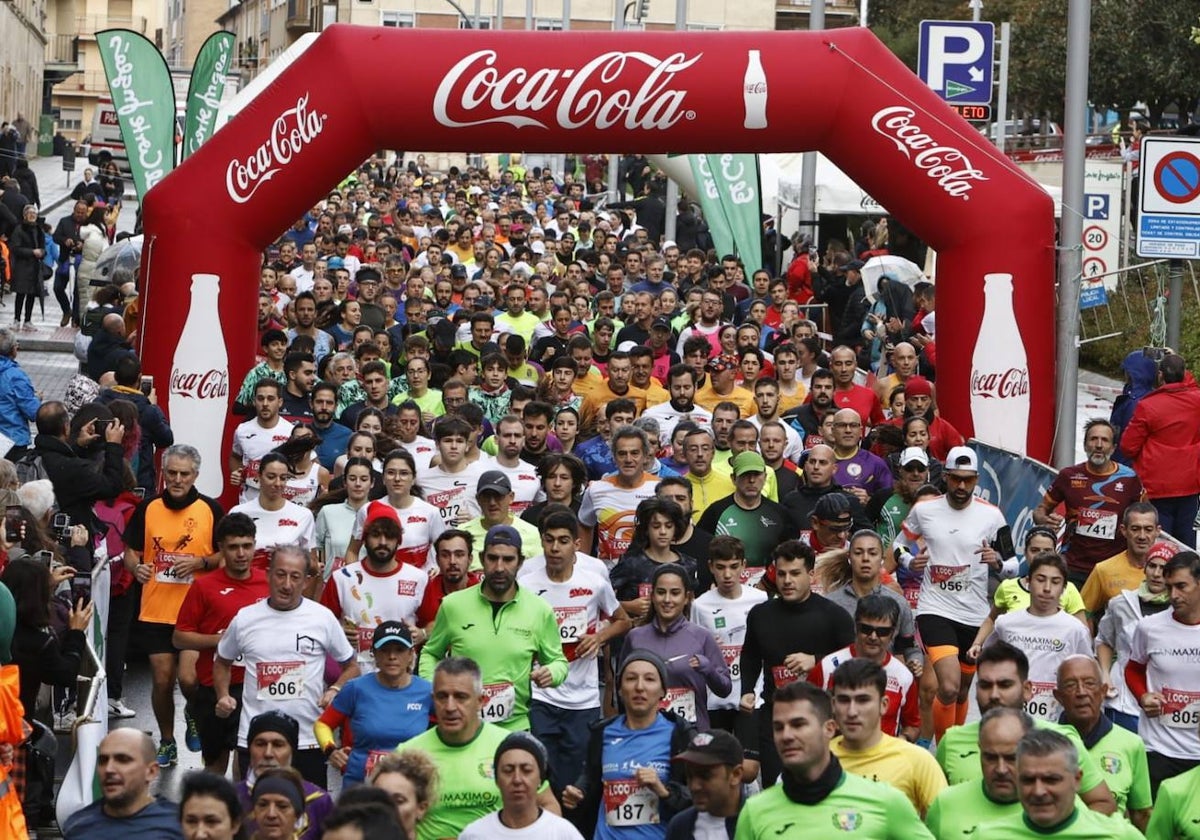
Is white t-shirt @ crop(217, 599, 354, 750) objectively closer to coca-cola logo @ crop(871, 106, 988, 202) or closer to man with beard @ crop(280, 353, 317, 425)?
man with beard @ crop(280, 353, 317, 425)

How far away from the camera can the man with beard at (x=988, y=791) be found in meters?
7.16

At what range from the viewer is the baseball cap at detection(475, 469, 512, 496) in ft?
37.7

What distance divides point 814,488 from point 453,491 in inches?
81.3

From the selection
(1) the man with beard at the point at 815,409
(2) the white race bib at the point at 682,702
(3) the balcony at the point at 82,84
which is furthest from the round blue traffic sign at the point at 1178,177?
(3) the balcony at the point at 82,84

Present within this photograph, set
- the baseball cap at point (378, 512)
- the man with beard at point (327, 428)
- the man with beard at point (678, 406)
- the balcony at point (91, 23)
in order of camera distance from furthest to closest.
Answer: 1. the balcony at point (91, 23)
2. the man with beard at point (678, 406)
3. the man with beard at point (327, 428)
4. the baseball cap at point (378, 512)

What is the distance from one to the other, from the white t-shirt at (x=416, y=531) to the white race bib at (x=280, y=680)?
1688mm

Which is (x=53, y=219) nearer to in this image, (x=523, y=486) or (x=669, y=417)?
(x=669, y=417)

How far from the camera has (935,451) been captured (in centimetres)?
1446

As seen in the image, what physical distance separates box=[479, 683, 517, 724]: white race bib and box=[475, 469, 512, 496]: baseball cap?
1854 millimetres

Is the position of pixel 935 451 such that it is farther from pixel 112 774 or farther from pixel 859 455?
pixel 112 774

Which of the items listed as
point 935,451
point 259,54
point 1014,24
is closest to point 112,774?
point 935,451

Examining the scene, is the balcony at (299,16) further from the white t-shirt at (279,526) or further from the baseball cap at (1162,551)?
the baseball cap at (1162,551)

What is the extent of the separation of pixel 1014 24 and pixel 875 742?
49906mm

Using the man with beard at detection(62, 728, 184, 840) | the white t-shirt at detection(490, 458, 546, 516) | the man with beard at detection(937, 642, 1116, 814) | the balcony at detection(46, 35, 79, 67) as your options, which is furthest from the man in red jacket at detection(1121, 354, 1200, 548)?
the balcony at detection(46, 35, 79, 67)
